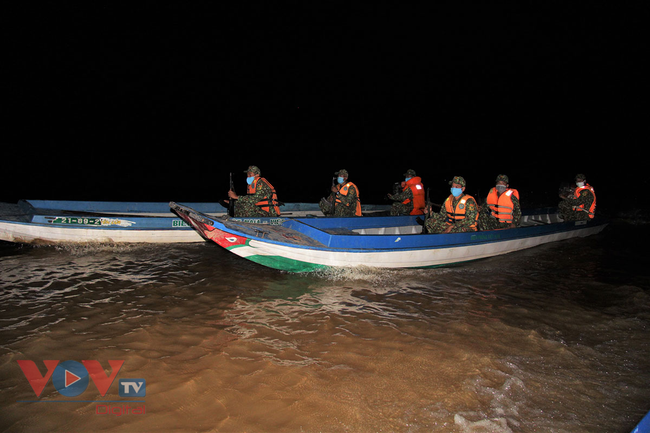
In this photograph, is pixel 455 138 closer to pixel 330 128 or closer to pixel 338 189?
pixel 330 128

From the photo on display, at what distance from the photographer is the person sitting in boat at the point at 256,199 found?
9.86 meters

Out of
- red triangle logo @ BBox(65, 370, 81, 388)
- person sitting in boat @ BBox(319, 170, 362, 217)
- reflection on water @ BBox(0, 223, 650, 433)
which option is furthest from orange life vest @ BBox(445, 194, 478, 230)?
red triangle logo @ BBox(65, 370, 81, 388)

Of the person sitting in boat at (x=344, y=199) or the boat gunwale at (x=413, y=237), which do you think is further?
the person sitting in boat at (x=344, y=199)

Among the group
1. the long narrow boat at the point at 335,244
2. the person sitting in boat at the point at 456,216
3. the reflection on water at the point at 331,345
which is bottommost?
the reflection on water at the point at 331,345

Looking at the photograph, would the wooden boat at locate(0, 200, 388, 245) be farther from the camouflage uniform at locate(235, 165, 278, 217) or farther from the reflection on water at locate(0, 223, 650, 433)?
the camouflage uniform at locate(235, 165, 278, 217)

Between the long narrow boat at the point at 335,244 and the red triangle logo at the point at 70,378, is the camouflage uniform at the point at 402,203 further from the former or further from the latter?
the red triangle logo at the point at 70,378

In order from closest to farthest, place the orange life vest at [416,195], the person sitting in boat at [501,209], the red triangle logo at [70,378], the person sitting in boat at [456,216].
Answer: the red triangle logo at [70,378] → the person sitting in boat at [456,216] → the person sitting in boat at [501,209] → the orange life vest at [416,195]

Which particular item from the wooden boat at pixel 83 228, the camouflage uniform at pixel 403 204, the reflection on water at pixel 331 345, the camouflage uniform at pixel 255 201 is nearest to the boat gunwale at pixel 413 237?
the reflection on water at pixel 331 345

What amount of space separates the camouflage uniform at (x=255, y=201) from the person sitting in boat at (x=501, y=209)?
568 cm

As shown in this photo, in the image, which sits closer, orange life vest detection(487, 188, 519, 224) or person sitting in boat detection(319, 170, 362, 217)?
orange life vest detection(487, 188, 519, 224)

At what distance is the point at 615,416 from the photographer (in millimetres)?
3482

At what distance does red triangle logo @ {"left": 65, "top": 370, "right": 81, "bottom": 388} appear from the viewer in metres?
3.68

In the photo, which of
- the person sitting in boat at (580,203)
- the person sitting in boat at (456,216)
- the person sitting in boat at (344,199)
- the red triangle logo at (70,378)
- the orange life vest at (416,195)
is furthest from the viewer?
the person sitting in boat at (580,203)

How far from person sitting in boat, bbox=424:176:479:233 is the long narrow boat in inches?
11.4
